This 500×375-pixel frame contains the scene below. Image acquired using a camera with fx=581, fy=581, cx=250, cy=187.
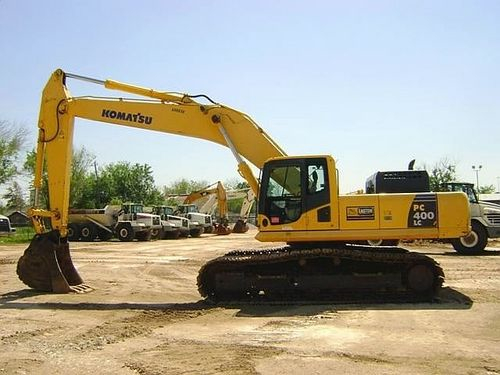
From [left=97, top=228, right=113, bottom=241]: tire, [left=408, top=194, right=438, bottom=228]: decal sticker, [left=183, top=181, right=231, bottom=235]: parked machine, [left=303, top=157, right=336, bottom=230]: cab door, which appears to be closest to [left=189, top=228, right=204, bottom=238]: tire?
[left=183, top=181, right=231, bottom=235]: parked machine

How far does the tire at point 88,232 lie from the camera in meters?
37.5

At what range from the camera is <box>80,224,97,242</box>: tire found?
3753 centimetres

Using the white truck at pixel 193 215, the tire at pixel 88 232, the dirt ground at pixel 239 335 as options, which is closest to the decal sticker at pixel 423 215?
the dirt ground at pixel 239 335

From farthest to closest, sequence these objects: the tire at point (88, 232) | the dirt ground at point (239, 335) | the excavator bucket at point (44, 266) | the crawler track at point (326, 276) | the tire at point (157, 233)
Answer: the tire at point (157, 233) < the tire at point (88, 232) < the excavator bucket at point (44, 266) < the crawler track at point (326, 276) < the dirt ground at point (239, 335)

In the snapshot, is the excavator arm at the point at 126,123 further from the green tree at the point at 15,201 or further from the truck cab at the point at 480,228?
the green tree at the point at 15,201

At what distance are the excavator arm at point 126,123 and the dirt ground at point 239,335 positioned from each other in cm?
260

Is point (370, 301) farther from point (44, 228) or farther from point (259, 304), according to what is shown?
point (44, 228)

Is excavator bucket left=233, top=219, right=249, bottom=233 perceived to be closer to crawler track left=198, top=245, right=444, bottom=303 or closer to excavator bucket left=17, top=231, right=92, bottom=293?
excavator bucket left=17, top=231, right=92, bottom=293

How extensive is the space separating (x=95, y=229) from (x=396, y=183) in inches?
1109

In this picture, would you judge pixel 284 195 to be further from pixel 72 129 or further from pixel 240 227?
pixel 240 227

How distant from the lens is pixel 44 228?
42.5 feet

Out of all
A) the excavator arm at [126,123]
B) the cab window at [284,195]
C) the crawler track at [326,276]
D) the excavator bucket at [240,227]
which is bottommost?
the crawler track at [326,276]

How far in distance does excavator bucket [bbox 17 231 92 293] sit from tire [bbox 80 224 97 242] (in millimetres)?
25262

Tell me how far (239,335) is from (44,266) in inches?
240
